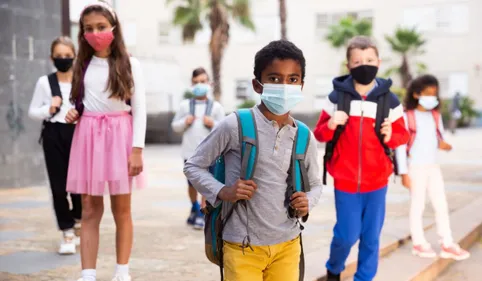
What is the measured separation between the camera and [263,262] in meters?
3.46

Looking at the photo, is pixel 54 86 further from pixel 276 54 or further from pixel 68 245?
pixel 276 54

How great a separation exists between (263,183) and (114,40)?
1876 millimetres

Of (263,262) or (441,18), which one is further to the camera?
(441,18)

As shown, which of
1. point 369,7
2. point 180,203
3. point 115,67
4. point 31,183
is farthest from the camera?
point 369,7

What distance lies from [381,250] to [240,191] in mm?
3540

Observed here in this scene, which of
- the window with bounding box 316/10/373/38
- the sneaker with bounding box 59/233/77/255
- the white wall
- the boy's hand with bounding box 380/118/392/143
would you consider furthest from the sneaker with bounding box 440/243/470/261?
the window with bounding box 316/10/373/38

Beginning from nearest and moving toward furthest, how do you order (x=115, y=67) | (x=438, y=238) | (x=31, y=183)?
(x=115, y=67) < (x=438, y=238) < (x=31, y=183)

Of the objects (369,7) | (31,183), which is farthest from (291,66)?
(369,7)

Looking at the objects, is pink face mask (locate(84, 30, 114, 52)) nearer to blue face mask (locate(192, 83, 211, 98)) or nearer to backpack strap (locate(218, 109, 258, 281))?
backpack strap (locate(218, 109, 258, 281))

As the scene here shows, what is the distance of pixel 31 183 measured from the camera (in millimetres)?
11438

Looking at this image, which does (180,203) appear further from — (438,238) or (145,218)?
(438,238)

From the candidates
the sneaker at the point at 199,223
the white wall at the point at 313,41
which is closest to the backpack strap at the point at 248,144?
the sneaker at the point at 199,223

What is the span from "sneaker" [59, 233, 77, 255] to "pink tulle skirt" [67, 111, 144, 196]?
1.51 m

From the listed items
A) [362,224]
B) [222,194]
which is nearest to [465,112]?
[362,224]
